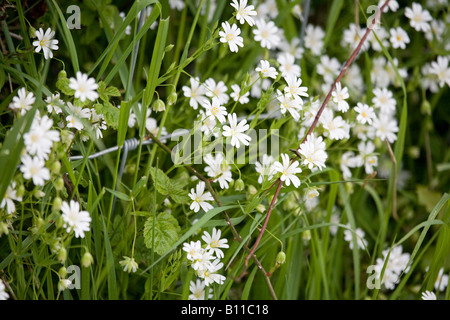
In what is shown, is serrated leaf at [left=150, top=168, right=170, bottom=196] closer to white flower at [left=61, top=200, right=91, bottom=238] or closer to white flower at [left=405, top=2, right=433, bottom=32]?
white flower at [left=61, top=200, right=91, bottom=238]

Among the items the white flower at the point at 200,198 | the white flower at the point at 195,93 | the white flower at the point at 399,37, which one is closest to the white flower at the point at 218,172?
the white flower at the point at 200,198

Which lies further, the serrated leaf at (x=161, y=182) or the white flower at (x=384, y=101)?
the white flower at (x=384, y=101)

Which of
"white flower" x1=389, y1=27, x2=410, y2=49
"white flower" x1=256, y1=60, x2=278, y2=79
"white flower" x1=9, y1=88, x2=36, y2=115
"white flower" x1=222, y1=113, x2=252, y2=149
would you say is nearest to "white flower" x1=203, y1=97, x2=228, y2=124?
"white flower" x1=222, y1=113, x2=252, y2=149

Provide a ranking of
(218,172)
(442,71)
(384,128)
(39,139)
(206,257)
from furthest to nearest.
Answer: (442,71) < (384,128) < (218,172) < (206,257) < (39,139)

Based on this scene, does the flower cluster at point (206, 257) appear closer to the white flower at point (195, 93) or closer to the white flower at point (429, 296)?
the white flower at point (195, 93)

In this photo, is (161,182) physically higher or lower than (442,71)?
lower

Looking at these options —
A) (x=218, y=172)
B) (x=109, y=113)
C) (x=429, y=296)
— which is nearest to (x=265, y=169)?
(x=218, y=172)

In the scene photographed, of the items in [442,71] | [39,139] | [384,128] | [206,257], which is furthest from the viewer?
[442,71]

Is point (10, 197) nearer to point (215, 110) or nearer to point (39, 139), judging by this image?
point (39, 139)
